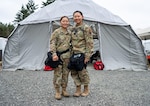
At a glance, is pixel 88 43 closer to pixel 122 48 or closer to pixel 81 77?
pixel 81 77

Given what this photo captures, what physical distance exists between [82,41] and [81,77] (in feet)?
2.18

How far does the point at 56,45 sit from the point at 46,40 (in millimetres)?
4738

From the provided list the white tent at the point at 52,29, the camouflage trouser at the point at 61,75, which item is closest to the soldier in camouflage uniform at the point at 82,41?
the camouflage trouser at the point at 61,75

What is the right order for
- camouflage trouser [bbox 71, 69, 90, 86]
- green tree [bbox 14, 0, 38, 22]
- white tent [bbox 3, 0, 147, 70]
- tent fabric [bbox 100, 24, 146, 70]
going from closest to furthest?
1. camouflage trouser [bbox 71, 69, 90, 86]
2. white tent [bbox 3, 0, 147, 70]
3. tent fabric [bbox 100, 24, 146, 70]
4. green tree [bbox 14, 0, 38, 22]

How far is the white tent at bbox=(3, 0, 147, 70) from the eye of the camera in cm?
874

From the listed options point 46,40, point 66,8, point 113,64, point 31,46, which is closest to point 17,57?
point 31,46

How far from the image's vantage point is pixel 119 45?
9273mm

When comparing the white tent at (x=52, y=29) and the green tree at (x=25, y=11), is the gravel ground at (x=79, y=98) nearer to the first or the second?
the white tent at (x=52, y=29)

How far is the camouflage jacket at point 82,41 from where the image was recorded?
4.03m

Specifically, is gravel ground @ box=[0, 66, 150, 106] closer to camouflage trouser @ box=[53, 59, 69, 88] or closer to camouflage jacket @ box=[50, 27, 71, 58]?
camouflage trouser @ box=[53, 59, 69, 88]

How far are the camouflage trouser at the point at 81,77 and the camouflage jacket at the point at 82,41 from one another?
1.03 feet

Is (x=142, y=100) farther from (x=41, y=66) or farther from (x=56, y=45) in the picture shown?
(x=41, y=66)

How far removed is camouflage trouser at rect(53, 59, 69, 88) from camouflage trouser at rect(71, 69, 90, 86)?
0.19 metres

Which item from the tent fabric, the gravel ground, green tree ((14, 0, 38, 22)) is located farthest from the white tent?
green tree ((14, 0, 38, 22))
